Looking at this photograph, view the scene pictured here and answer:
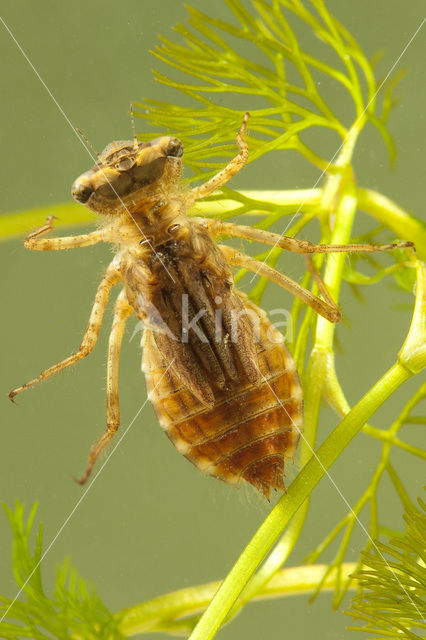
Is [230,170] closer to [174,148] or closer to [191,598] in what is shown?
[174,148]

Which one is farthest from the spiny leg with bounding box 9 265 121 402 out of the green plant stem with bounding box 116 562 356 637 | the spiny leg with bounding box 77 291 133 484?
the green plant stem with bounding box 116 562 356 637

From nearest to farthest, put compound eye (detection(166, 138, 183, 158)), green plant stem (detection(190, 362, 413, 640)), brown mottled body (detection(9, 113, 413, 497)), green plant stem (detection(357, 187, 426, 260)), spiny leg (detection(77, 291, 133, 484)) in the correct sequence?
green plant stem (detection(190, 362, 413, 640))
brown mottled body (detection(9, 113, 413, 497))
compound eye (detection(166, 138, 183, 158))
spiny leg (detection(77, 291, 133, 484))
green plant stem (detection(357, 187, 426, 260))

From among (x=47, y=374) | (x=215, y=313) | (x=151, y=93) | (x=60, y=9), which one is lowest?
(x=215, y=313)

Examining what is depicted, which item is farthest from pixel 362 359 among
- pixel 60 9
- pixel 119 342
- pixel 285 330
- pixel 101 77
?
pixel 60 9

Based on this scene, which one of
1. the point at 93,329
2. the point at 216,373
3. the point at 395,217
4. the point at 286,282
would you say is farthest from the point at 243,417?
the point at 395,217

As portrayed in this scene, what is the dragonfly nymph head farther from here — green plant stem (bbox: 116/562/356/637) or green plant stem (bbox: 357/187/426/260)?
green plant stem (bbox: 116/562/356/637)

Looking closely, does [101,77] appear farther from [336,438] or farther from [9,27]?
[336,438]
